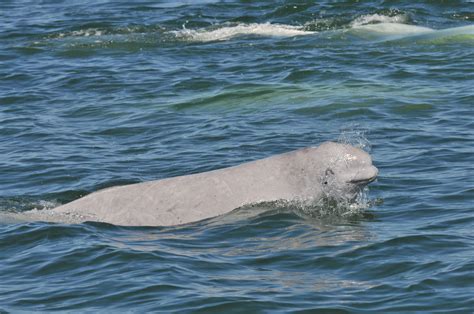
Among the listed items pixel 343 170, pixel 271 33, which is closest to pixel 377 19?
pixel 271 33

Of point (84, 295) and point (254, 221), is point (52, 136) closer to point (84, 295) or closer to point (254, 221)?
point (254, 221)

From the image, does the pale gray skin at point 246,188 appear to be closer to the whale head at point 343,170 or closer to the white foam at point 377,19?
the whale head at point 343,170

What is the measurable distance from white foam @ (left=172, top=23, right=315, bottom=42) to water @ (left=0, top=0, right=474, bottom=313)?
0.09 m

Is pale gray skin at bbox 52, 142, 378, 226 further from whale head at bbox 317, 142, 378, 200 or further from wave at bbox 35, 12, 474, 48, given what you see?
wave at bbox 35, 12, 474, 48

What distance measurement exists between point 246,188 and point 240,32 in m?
14.4

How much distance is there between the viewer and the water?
33.7ft

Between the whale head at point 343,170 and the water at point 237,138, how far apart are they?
13.5 inches

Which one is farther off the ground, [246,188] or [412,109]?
[246,188]

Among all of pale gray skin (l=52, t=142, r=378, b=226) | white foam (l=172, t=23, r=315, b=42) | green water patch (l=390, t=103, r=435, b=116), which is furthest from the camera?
white foam (l=172, t=23, r=315, b=42)

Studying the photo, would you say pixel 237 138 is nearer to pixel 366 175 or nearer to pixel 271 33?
pixel 366 175

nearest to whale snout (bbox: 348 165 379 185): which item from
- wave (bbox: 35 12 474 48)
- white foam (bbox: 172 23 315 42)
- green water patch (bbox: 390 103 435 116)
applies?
green water patch (bbox: 390 103 435 116)

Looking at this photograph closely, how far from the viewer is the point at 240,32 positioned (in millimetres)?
26406

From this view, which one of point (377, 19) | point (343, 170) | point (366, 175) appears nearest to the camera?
point (366, 175)

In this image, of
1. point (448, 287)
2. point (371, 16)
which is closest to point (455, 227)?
point (448, 287)
